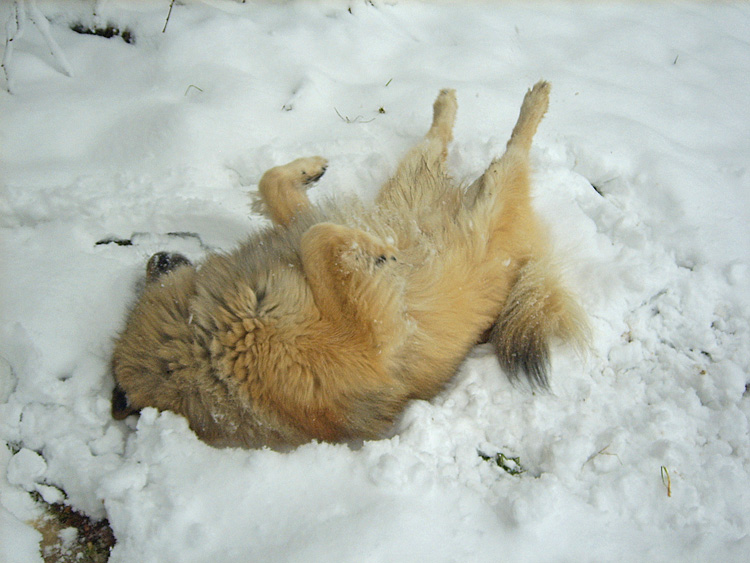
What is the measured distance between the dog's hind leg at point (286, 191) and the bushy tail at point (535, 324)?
1.22 meters

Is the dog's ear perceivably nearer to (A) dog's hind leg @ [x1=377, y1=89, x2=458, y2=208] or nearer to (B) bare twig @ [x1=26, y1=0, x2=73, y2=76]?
(A) dog's hind leg @ [x1=377, y1=89, x2=458, y2=208]

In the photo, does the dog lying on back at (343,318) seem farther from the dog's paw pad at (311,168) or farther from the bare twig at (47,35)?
the bare twig at (47,35)

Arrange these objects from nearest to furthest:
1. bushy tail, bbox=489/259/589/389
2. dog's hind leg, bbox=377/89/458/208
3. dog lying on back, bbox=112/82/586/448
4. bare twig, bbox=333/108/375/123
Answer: dog lying on back, bbox=112/82/586/448, bushy tail, bbox=489/259/589/389, dog's hind leg, bbox=377/89/458/208, bare twig, bbox=333/108/375/123

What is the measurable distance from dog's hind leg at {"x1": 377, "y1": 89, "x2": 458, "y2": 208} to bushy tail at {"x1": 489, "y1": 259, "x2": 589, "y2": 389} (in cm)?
71

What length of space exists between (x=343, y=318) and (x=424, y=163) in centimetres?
122

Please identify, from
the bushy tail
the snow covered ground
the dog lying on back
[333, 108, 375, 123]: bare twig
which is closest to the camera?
the snow covered ground

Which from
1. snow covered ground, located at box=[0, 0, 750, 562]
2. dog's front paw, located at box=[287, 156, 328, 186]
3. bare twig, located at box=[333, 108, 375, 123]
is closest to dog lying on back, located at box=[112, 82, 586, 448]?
snow covered ground, located at box=[0, 0, 750, 562]

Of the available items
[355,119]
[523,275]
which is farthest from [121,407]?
[355,119]

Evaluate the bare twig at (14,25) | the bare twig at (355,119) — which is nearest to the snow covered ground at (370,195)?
the bare twig at (355,119)

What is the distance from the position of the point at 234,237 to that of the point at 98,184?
806mm

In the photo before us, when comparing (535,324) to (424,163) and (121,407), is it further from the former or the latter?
(121,407)

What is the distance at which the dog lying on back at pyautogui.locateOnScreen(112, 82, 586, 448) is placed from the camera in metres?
1.87

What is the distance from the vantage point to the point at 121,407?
1913mm

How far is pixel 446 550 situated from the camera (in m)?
1.55
